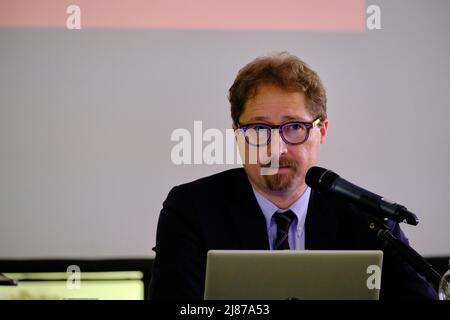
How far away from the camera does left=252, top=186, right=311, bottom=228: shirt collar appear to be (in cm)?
254

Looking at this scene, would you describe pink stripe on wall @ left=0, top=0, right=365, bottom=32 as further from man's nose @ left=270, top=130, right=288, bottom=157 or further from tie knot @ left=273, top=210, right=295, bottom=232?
tie knot @ left=273, top=210, right=295, bottom=232

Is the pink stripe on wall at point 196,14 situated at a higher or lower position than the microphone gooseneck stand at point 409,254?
higher

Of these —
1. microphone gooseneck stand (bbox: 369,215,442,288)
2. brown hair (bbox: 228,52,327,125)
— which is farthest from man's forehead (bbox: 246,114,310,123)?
microphone gooseneck stand (bbox: 369,215,442,288)

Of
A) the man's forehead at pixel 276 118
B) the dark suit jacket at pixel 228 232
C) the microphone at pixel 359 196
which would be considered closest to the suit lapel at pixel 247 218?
the dark suit jacket at pixel 228 232

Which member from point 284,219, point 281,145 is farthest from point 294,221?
point 281,145

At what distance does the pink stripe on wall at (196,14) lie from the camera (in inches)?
120

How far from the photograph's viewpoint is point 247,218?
253 centimetres

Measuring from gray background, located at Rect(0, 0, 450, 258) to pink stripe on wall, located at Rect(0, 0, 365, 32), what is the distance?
40 millimetres

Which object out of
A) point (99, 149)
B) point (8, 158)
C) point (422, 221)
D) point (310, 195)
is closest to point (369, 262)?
point (310, 195)

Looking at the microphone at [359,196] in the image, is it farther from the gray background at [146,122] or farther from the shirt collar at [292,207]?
the gray background at [146,122]

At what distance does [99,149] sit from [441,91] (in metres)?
1.52

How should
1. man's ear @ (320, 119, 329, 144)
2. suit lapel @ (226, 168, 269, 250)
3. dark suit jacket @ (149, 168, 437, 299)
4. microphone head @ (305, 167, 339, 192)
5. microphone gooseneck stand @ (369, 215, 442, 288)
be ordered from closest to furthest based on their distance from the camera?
microphone gooseneck stand @ (369, 215, 442, 288) < microphone head @ (305, 167, 339, 192) < dark suit jacket @ (149, 168, 437, 299) < suit lapel @ (226, 168, 269, 250) < man's ear @ (320, 119, 329, 144)

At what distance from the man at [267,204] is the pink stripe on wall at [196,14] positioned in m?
0.34
